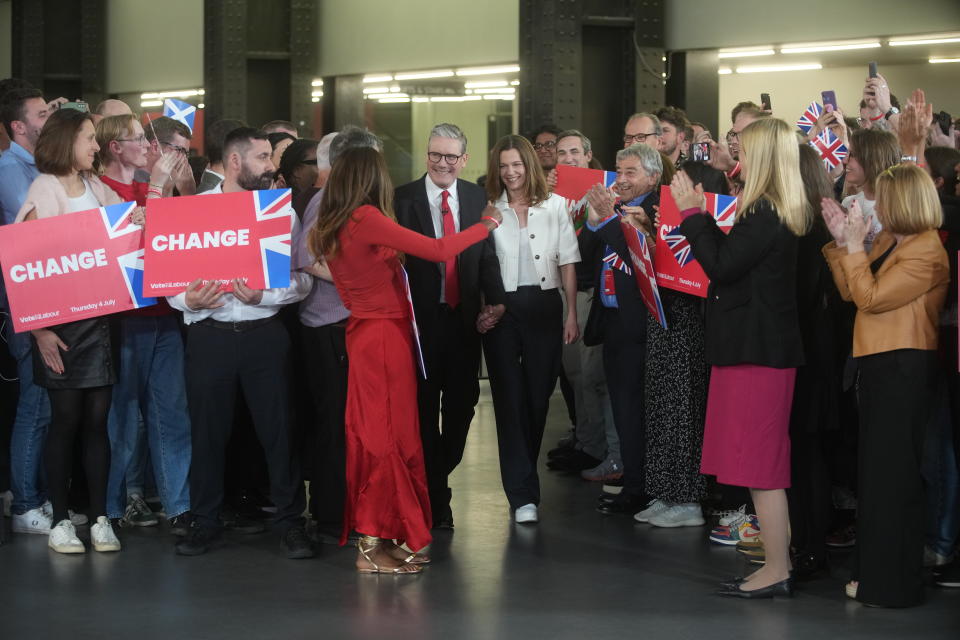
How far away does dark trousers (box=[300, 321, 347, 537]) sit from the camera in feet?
19.1

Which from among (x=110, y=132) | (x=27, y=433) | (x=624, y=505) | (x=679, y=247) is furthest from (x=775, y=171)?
(x=27, y=433)

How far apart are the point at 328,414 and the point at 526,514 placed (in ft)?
3.66

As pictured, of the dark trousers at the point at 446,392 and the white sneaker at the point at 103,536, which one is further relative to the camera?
the dark trousers at the point at 446,392

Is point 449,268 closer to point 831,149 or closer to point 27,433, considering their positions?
point 831,149

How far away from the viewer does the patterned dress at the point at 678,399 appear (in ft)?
19.9

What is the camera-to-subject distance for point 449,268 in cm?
605

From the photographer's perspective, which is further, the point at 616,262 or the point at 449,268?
the point at 616,262

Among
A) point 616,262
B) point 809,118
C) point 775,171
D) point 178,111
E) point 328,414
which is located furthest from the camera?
point 809,118

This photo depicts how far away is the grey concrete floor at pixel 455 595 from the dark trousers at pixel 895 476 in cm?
13

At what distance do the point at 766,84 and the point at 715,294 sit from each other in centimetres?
696

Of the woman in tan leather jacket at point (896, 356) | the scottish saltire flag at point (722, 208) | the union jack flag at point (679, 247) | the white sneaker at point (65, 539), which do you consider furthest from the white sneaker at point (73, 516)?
the woman in tan leather jacket at point (896, 356)

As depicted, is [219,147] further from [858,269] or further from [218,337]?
[858,269]

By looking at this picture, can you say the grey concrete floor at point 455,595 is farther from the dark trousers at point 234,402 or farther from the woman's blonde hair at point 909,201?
the woman's blonde hair at point 909,201

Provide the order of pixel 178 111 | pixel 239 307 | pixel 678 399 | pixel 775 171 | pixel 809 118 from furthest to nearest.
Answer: pixel 809 118, pixel 178 111, pixel 678 399, pixel 239 307, pixel 775 171
